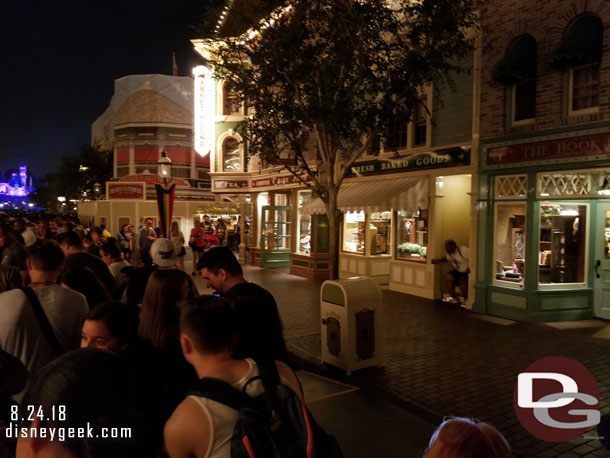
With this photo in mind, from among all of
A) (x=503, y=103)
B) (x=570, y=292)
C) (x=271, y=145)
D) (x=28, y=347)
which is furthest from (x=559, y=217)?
(x=28, y=347)

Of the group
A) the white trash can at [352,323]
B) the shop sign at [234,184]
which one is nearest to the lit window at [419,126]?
the white trash can at [352,323]

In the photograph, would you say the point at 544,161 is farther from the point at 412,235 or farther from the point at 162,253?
the point at 162,253

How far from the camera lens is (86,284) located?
443cm

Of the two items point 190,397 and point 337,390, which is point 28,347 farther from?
point 337,390

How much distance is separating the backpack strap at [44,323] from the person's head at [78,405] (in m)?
2.04

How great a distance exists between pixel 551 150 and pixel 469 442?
9241mm

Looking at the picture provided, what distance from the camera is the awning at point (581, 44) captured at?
28.2ft

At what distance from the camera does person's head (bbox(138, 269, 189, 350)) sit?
3.01 m

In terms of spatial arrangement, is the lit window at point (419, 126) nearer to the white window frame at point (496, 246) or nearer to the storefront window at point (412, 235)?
the storefront window at point (412, 235)

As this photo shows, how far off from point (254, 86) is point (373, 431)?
6450 mm

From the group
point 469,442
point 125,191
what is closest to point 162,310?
point 469,442

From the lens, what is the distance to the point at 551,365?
24.1ft

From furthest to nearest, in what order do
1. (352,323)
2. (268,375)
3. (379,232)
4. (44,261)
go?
(379,232) → (352,323) → (44,261) → (268,375)

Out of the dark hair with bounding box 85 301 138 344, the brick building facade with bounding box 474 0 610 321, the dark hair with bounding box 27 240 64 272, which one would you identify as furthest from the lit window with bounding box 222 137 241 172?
the dark hair with bounding box 85 301 138 344
